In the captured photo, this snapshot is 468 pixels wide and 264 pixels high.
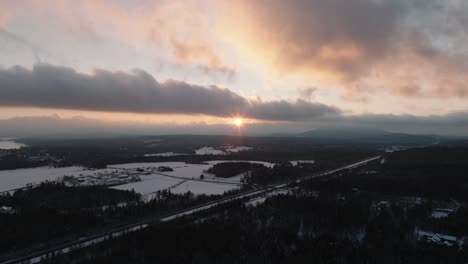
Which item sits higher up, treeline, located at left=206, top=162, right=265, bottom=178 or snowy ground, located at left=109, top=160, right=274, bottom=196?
treeline, located at left=206, top=162, right=265, bottom=178

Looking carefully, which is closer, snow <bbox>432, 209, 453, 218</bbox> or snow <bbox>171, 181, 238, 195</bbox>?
snow <bbox>432, 209, 453, 218</bbox>

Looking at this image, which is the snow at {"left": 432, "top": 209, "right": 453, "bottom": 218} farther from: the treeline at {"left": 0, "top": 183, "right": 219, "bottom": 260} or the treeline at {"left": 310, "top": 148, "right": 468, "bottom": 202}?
the treeline at {"left": 0, "top": 183, "right": 219, "bottom": 260}

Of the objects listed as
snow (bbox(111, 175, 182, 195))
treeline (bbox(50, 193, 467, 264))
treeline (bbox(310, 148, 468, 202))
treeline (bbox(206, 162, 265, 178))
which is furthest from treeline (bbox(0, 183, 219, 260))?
treeline (bbox(310, 148, 468, 202))

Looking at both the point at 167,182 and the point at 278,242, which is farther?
the point at 167,182

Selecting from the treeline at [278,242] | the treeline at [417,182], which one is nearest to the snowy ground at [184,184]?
the treeline at [417,182]

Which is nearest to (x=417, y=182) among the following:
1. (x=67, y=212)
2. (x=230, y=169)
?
(x=230, y=169)

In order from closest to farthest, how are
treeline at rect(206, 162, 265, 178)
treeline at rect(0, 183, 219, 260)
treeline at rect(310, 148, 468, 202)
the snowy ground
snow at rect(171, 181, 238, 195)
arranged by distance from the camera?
treeline at rect(0, 183, 219, 260) → treeline at rect(310, 148, 468, 202) → snow at rect(171, 181, 238, 195) → the snowy ground → treeline at rect(206, 162, 265, 178)

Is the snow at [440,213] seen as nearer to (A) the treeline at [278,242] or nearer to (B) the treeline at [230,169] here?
(A) the treeline at [278,242]

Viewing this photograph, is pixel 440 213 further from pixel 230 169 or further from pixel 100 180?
pixel 100 180
